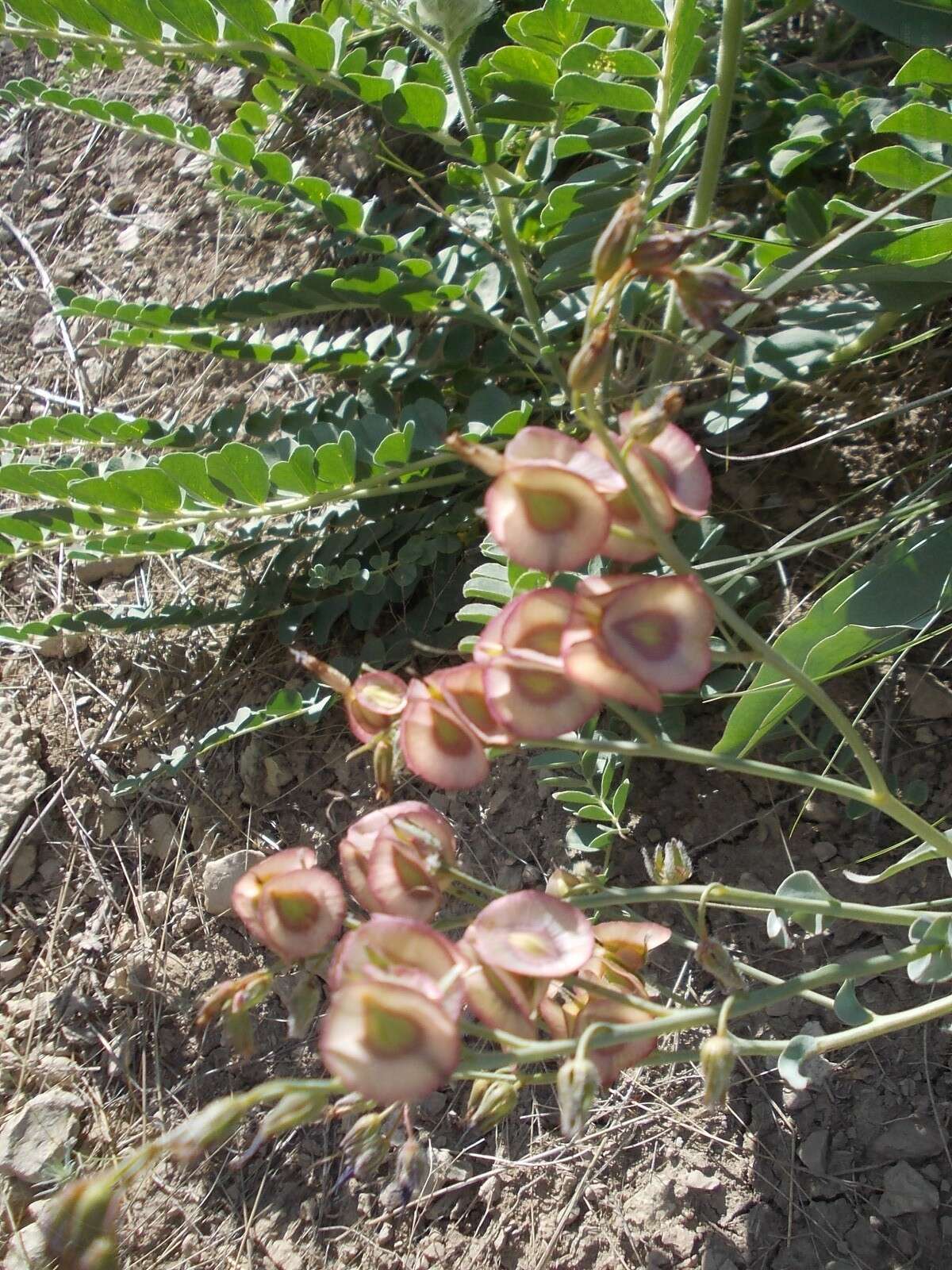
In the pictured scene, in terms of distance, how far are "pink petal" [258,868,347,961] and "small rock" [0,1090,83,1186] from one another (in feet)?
3.74

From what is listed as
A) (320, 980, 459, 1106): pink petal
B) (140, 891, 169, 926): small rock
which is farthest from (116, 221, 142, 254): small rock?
(320, 980, 459, 1106): pink petal

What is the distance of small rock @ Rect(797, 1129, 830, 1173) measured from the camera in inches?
48.1

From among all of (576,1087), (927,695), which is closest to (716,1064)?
(576,1087)

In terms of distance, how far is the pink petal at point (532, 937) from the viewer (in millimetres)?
684

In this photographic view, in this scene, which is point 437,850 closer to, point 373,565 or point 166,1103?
point 373,565

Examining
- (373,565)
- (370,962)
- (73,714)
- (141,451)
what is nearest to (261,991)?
→ (370,962)

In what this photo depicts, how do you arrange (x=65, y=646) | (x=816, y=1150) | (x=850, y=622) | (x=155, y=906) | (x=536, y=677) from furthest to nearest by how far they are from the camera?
(x=65, y=646), (x=155, y=906), (x=816, y=1150), (x=850, y=622), (x=536, y=677)

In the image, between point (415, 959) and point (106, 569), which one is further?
point (106, 569)

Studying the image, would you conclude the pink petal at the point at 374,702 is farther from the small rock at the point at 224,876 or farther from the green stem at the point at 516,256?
the small rock at the point at 224,876

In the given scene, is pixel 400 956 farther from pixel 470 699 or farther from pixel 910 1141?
pixel 910 1141

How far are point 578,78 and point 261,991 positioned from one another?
0.98 metres

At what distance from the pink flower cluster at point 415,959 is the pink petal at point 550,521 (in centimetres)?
23

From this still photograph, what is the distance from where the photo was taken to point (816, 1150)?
1228 mm

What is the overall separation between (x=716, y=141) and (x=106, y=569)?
1.35m
